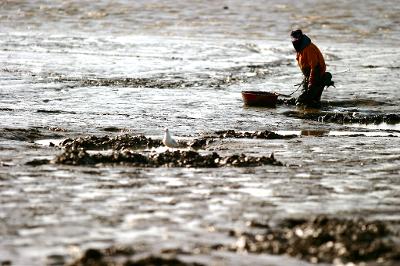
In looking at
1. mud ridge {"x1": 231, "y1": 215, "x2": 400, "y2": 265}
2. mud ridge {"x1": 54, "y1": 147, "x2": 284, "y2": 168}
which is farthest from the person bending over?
mud ridge {"x1": 231, "y1": 215, "x2": 400, "y2": 265}

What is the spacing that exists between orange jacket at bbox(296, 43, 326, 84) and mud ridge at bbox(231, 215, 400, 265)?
28.4ft

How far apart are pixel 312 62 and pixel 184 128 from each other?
370 cm

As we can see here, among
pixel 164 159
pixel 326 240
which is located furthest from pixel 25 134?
pixel 326 240

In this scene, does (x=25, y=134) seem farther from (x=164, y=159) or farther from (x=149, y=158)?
(x=164, y=159)

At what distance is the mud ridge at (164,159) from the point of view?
932cm

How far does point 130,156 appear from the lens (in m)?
9.52

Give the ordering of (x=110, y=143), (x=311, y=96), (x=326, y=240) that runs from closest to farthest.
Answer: (x=326, y=240) → (x=110, y=143) → (x=311, y=96)

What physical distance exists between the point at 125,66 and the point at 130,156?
11309 mm

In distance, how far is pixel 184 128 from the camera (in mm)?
12664

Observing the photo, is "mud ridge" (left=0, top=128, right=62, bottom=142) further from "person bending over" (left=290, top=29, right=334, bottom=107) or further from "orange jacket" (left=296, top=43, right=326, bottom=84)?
"orange jacket" (left=296, top=43, right=326, bottom=84)

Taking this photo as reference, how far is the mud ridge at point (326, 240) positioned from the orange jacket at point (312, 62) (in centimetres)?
865

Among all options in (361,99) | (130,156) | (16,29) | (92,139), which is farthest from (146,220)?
(16,29)

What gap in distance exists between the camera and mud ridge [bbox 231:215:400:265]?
19.9 ft

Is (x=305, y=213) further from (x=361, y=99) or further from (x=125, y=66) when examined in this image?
(x=125, y=66)
